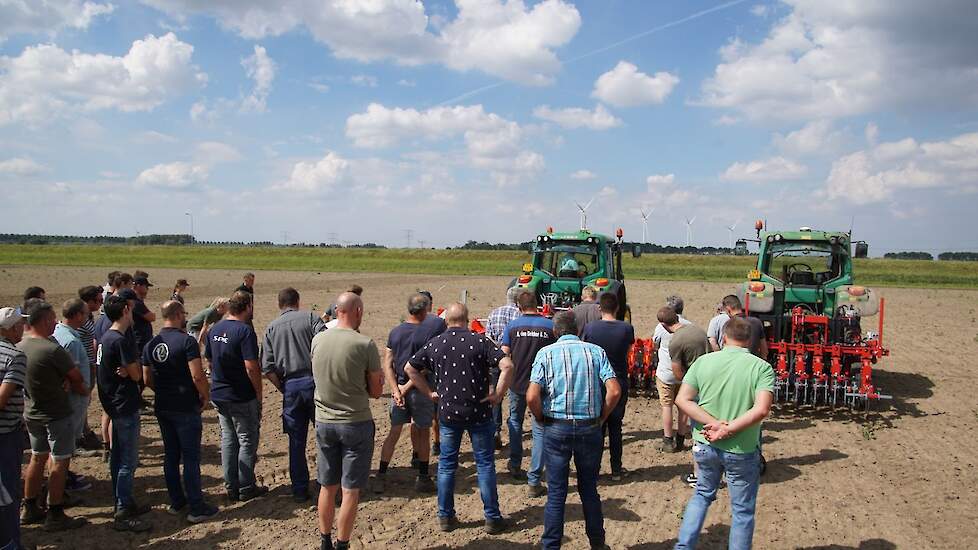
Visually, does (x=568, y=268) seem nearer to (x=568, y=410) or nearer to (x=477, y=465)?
(x=477, y=465)

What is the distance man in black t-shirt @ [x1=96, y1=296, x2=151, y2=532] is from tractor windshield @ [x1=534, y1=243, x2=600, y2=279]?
26.5 feet

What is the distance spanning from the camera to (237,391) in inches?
217

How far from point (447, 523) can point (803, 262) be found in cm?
856

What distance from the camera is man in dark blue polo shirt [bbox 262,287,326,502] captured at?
5.60 meters

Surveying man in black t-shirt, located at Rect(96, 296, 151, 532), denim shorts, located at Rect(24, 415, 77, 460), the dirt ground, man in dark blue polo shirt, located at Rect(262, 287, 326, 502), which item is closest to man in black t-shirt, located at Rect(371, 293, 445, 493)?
the dirt ground

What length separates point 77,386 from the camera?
4.95 meters

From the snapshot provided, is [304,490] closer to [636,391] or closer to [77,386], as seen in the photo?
[77,386]

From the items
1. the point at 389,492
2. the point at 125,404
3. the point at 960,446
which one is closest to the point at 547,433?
the point at 389,492

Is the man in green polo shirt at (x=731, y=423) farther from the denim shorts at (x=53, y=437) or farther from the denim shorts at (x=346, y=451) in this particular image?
the denim shorts at (x=53, y=437)

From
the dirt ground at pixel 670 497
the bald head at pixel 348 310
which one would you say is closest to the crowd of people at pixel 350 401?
the bald head at pixel 348 310

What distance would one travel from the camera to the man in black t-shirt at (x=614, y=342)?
6055 millimetres

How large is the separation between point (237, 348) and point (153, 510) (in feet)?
5.60

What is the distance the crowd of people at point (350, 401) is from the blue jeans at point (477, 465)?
12mm

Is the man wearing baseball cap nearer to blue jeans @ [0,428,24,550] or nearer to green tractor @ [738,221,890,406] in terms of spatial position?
blue jeans @ [0,428,24,550]
